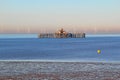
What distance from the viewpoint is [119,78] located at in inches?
882

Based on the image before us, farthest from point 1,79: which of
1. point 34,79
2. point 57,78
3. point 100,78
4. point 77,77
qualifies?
point 100,78

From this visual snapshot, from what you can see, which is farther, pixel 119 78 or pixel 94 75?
pixel 94 75

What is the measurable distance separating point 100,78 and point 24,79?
5.26 metres

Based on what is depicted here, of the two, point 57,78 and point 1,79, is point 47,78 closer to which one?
point 57,78

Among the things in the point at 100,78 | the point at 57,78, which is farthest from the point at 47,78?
the point at 100,78

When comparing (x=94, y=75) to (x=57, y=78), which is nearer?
(x=57, y=78)

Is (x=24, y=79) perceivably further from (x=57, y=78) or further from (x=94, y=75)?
(x=94, y=75)

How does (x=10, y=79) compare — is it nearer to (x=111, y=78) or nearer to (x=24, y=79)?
(x=24, y=79)

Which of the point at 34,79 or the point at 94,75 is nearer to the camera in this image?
the point at 34,79

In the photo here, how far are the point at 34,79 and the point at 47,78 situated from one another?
3.41ft

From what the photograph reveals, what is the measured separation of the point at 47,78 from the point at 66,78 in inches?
52.4

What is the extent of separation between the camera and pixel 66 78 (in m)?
22.7

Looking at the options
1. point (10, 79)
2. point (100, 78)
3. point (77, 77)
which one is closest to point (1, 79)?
point (10, 79)

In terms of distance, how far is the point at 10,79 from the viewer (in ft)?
72.3
